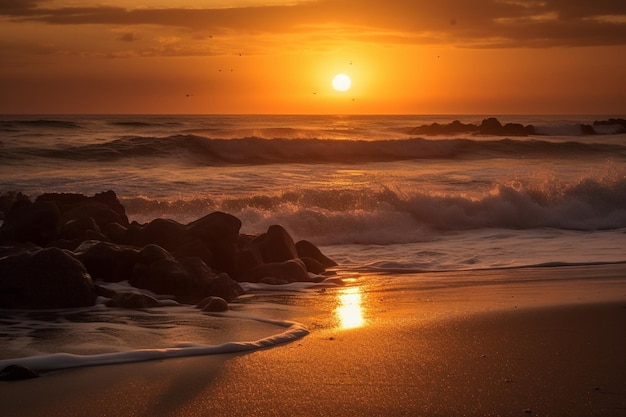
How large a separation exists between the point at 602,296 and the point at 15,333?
571cm

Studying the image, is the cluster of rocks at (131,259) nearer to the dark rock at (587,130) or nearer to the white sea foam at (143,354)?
the white sea foam at (143,354)

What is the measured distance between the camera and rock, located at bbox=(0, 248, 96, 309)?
7.98 m

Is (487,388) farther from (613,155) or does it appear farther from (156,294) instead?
(613,155)

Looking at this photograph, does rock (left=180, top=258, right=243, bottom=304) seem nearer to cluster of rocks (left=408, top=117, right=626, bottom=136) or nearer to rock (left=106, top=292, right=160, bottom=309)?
rock (left=106, top=292, right=160, bottom=309)

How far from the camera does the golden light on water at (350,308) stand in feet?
24.4

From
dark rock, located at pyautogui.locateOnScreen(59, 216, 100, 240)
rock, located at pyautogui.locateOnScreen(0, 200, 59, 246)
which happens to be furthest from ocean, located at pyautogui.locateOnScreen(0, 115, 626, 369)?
rock, located at pyautogui.locateOnScreen(0, 200, 59, 246)

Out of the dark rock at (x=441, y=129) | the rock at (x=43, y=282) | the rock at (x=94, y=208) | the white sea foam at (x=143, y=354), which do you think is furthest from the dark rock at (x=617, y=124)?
the white sea foam at (x=143, y=354)

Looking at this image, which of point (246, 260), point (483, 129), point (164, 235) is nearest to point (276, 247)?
point (246, 260)

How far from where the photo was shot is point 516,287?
9.53 m

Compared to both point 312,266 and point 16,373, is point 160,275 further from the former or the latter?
point 16,373

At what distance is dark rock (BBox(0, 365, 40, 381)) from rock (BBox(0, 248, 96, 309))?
2.59 metres

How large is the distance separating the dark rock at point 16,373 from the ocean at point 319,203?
280 mm

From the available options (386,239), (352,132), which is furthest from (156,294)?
(352,132)

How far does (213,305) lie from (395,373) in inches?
114
